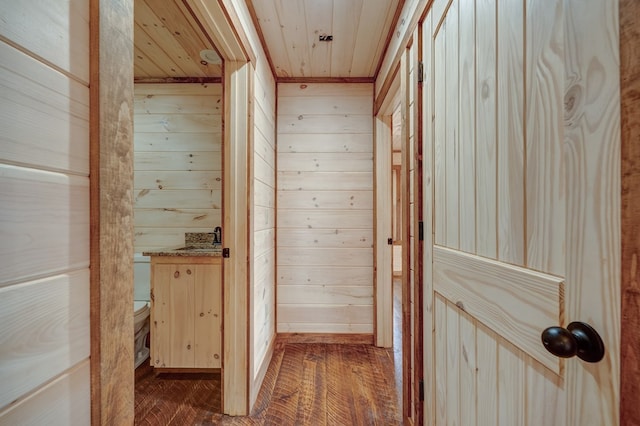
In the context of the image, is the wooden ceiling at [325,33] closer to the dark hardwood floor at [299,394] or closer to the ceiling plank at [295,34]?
the ceiling plank at [295,34]

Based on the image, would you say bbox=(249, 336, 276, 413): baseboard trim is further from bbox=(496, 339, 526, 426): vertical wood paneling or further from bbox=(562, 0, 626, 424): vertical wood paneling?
bbox=(562, 0, 626, 424): vertical wood paneling

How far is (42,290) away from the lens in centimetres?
48

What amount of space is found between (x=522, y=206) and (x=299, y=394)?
1.81 m

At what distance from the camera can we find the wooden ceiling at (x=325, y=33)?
5.78 feet

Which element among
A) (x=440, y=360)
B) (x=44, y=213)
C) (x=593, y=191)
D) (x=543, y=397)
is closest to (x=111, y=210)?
(x=44, y=213)

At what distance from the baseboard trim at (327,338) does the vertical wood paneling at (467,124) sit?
195cm

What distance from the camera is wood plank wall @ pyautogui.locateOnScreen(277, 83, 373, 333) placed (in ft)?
8.73

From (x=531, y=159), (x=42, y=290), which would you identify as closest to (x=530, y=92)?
(x=531, y=159)

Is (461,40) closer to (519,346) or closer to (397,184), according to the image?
(519,346)

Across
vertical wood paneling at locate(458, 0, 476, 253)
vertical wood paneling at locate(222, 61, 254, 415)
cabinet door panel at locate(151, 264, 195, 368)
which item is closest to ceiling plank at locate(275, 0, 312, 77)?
vertical wood paneling at locate(222, 61, 254, 415)

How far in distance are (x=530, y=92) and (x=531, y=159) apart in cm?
15

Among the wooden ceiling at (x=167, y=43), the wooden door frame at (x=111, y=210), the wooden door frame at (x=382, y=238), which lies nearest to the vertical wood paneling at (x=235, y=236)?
the wooden ceiling at (x=167, y=43)

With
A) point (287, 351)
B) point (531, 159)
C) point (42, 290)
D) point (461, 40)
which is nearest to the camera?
point (42, 290)

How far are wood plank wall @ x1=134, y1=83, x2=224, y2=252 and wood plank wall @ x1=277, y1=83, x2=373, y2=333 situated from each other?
1.95ft
